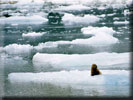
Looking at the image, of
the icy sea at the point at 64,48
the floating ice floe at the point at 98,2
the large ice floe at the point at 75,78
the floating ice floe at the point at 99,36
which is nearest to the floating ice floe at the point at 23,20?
the icy sea at the point at 64,48

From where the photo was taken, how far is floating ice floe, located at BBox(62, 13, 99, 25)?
3791mm

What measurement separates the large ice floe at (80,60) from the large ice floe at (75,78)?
93 mm

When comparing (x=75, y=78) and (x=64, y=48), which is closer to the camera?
(x=75, y=78)

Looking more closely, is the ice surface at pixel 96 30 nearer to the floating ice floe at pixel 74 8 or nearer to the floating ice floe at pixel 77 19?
the floating ice floe at pixel 77 19

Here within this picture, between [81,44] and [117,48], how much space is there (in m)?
0.46

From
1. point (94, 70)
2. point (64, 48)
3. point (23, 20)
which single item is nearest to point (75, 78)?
point (94, 70)

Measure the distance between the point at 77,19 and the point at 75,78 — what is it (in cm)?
80

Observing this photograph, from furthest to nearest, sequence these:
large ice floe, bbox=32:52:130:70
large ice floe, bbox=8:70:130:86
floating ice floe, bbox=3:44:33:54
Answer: floating ice floe, bbox=3:44:33:54 < large ice floe, bbox=32:52:130:70 < large ice floe, bbox=8:70:130:86

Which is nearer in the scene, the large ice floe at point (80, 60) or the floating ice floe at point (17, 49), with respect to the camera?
the large ice floe at point (80, 60)

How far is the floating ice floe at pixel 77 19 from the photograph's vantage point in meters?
3.79

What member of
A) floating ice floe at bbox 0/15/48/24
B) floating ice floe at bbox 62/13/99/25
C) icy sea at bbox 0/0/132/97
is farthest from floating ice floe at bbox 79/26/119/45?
floating ice floe at bbox 0/15/48/24

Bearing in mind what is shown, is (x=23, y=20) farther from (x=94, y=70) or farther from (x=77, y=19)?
(x=94, y=70)

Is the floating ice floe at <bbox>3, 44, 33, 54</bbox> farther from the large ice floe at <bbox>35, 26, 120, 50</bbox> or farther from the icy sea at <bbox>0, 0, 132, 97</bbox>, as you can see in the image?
the large ice floe at <bbox>35, 26, 120, 50</bbox>

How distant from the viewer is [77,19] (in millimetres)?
3830
